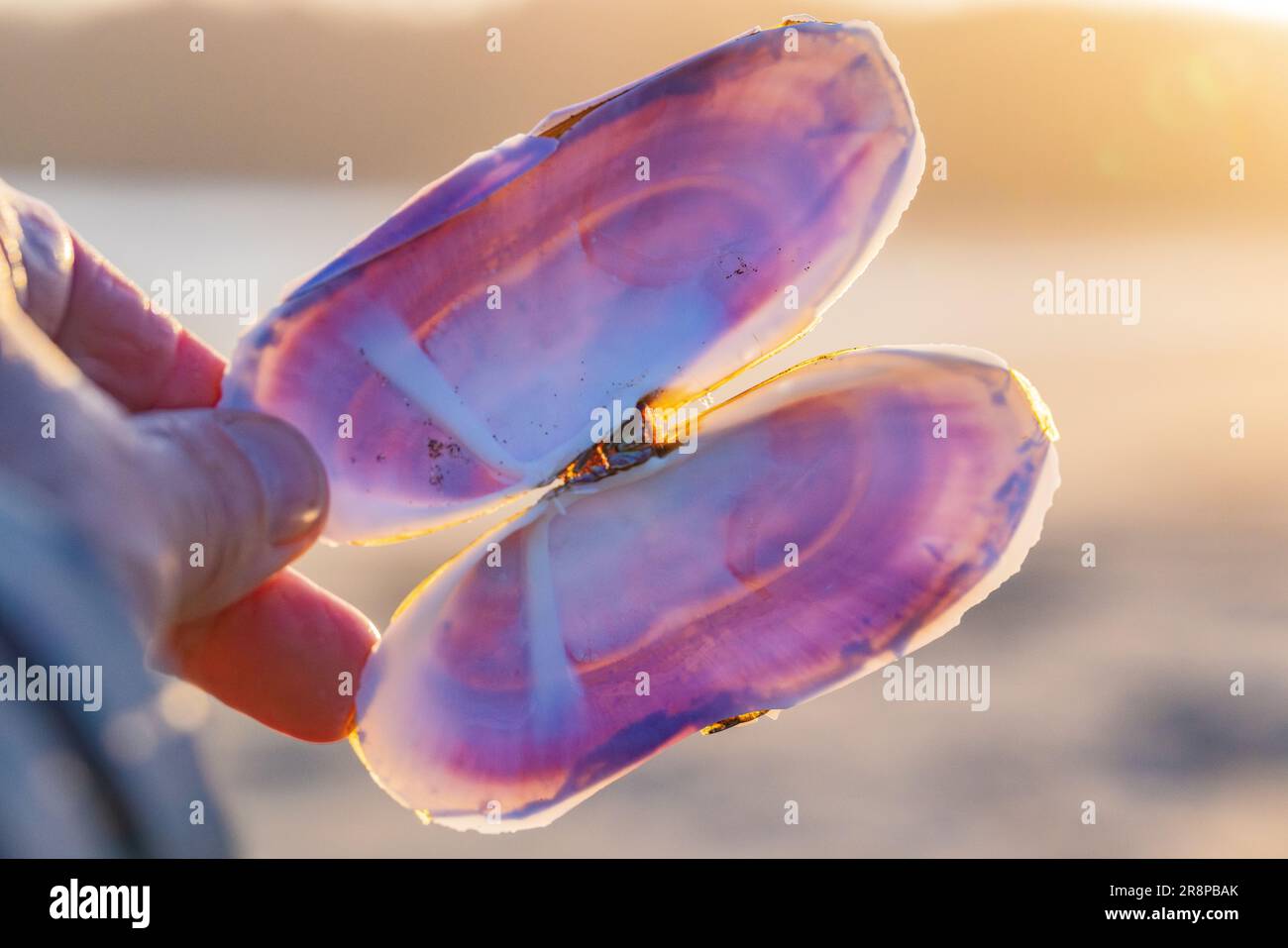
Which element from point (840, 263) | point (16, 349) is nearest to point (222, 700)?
point (16, 349)

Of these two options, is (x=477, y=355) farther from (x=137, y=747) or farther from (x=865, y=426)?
(x=137, y=747)

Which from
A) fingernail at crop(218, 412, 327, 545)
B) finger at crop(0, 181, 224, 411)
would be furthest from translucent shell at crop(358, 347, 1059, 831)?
finger at crop(0, 181, 224, 411)

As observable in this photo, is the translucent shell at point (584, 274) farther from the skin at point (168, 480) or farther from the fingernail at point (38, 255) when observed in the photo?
the fingernail at point (38, 255)

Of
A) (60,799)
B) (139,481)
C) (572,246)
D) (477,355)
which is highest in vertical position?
(572,246)

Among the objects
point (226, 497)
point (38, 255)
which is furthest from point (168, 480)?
point (38, 255)

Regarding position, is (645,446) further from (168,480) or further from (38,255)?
(38,255)

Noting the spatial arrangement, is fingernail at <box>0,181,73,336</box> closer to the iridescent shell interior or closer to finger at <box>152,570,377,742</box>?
the iridescent shell interior

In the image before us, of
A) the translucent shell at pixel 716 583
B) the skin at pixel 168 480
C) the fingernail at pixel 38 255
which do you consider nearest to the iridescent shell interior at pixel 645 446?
the translucent shell at pixel 716 583

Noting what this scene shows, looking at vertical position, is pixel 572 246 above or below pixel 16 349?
above
